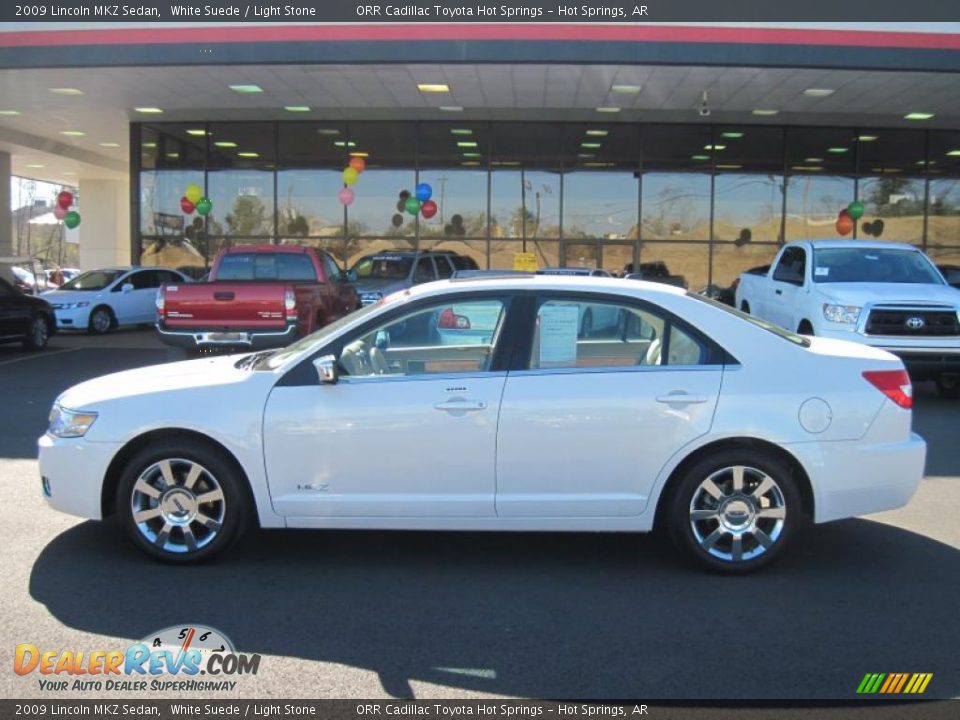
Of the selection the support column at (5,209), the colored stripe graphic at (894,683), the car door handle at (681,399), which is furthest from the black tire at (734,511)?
the support column at (5,209)

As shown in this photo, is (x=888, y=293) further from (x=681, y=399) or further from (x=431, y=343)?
(x=431, y=343)

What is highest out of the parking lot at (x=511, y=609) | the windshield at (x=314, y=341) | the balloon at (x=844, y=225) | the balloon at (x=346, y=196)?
the balloon at (x=346, y=196)

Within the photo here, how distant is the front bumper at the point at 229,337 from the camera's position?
1144 centimetres

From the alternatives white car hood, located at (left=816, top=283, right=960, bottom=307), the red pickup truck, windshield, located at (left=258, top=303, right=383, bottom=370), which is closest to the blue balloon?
the red pickup truck

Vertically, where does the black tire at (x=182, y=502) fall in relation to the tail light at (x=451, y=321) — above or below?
below

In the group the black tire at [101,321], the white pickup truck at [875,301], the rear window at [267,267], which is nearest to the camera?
the white pickup truck at [875,301]

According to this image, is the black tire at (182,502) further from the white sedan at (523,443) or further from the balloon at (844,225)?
the balloon at (844,225)

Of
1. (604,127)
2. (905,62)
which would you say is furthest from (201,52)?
(905,62)

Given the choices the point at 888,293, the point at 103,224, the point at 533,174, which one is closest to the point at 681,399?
the point at 888,293

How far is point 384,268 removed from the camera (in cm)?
1758

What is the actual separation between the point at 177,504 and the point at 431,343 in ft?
5.52

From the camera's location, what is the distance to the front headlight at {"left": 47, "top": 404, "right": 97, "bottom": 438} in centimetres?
494

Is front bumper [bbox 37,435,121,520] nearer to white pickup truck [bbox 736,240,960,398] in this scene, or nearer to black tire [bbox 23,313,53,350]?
white pickup truck [bbox 736,240,960,398]

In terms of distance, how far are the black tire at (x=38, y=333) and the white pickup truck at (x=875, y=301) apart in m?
12.8
